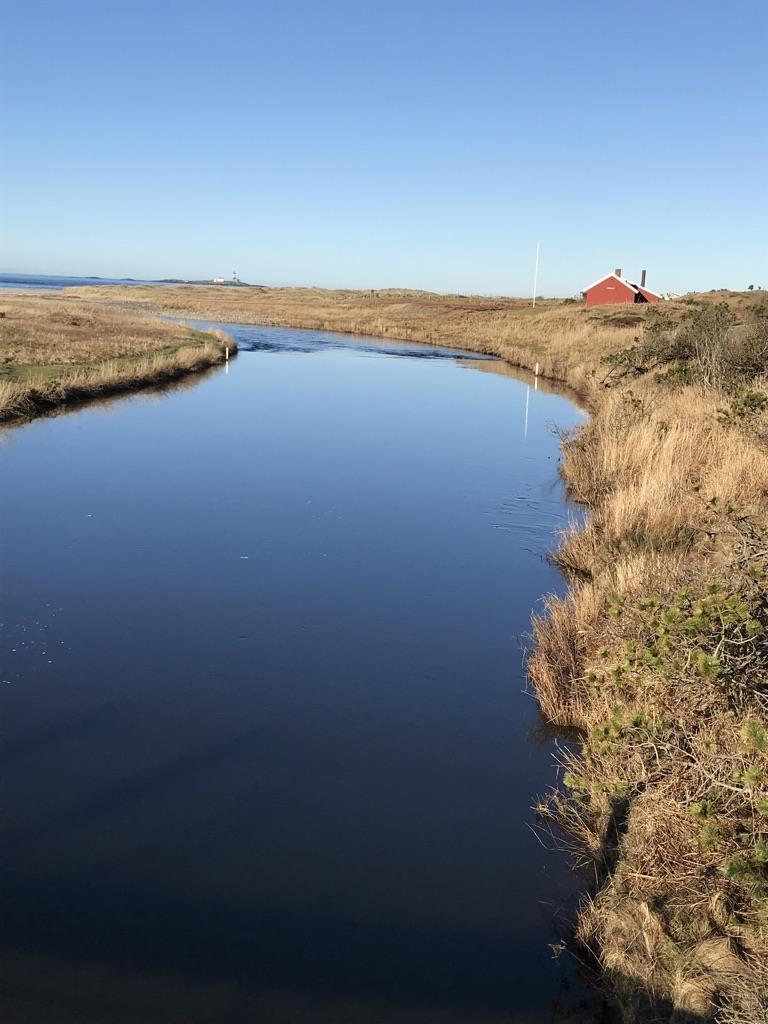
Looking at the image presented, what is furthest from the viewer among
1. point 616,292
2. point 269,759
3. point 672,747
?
point 616,292

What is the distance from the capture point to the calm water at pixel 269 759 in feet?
14.5

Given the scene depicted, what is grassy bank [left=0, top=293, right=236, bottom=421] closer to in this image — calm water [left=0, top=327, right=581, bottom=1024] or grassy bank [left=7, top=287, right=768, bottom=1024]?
calm water [left=0, top=327, right=581, bottom=1024]

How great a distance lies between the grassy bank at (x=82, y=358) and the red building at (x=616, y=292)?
1220 inches

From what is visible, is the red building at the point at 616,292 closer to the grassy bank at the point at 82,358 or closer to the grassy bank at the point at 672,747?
the grassy bank at the point at 82,358

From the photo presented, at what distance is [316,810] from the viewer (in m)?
5.79

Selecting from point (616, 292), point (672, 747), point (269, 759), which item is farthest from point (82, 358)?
point (616, 292)

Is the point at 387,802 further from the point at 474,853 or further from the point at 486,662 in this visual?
the point at 486,662

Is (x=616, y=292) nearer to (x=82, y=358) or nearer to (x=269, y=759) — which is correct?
(x=82, y=358)

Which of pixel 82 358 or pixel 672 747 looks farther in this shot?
pixel 82 358

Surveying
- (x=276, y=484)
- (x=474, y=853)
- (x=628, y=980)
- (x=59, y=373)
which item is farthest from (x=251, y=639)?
(x=59, y=373)

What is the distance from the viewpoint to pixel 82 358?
89.3 ft

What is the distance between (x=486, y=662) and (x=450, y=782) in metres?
2.16

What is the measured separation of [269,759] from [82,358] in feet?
78.2

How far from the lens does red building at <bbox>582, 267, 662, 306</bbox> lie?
2306 inches
